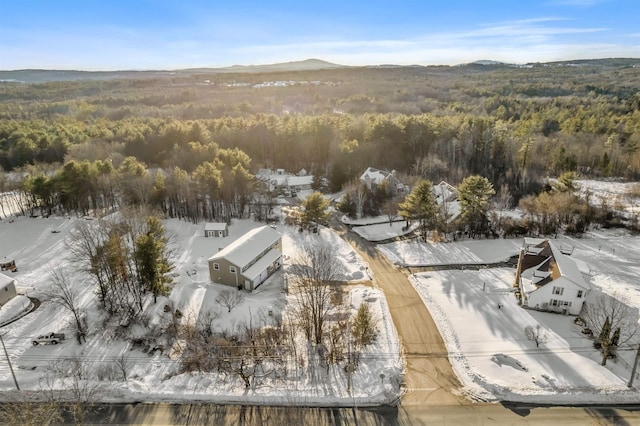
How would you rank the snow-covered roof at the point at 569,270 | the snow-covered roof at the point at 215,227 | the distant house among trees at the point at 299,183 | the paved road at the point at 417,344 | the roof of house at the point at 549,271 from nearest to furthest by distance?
the paved road at the point at 417,344
the snow-covered roof at the point at 569,270
the roof of house at the point at 549,271
the snow-covered roof at the point at 215,227
the distant house among trees at the point at 299,183

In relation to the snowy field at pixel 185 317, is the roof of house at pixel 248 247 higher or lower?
higher

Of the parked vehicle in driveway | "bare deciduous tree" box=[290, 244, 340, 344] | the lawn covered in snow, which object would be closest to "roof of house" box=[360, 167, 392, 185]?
"bare deciduous tree" box=[290, 244, 340, 344]

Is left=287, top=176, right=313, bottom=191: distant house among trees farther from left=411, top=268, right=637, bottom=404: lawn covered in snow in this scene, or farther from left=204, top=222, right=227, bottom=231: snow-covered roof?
left=411, top=268, right=637, bottom=404: lawn covered in snow

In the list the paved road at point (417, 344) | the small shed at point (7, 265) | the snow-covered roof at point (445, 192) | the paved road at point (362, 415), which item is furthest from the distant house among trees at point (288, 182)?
the paved road at point (362, 415)

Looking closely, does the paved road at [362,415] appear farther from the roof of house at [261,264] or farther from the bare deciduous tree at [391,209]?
the bare deciduous tree at [391,209]

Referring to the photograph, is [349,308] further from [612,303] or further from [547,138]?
[547,138]

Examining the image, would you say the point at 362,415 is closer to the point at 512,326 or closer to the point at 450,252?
the point at 512,326

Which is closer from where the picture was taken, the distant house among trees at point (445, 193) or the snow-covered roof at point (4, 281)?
the snow-covered roof at point (4, 281)
